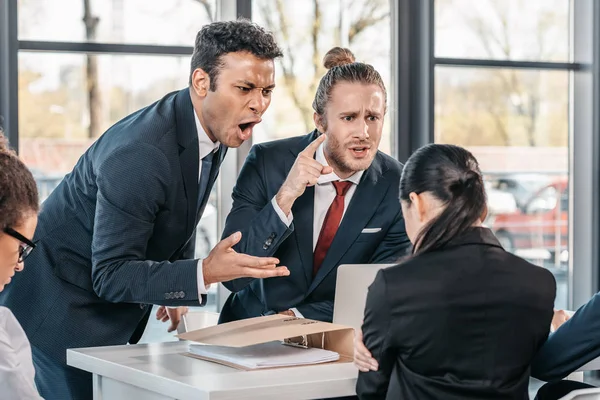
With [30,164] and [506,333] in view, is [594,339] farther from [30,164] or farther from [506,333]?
[30,164]

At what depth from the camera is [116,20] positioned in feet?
14.2

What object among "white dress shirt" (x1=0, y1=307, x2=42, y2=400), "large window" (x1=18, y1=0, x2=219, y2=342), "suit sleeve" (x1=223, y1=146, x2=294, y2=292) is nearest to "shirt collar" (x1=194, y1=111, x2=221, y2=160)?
"suit sleeve" (x1=223, y1=146, x2=294, y2=292)

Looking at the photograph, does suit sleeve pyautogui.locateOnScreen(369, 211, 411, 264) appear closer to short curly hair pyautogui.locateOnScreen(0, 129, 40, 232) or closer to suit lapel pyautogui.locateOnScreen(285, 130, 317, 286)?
suit lapel pyautogui.locateOnScreen(285, 130, 317, 286)

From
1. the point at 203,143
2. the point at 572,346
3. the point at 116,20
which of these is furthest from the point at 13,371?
the point at 116,20

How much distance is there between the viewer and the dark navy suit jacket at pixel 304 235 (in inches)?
103

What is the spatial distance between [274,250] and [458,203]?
66 centimetres

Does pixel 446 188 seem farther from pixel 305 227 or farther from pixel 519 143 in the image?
pixel 519 143

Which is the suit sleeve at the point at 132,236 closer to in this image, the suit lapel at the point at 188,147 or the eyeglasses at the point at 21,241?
the suit lapel at the point at 188,147

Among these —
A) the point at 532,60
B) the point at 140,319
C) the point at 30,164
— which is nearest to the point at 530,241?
the point at 532,60

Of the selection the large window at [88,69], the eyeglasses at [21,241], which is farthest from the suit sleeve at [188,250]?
the large window at [88,69]

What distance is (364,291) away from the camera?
2385 millimetres

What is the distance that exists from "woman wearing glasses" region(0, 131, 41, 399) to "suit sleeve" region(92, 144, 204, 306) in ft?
2.01

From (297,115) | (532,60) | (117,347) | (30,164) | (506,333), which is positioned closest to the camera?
(506,333)

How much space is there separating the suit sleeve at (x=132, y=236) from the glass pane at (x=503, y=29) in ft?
9.80
